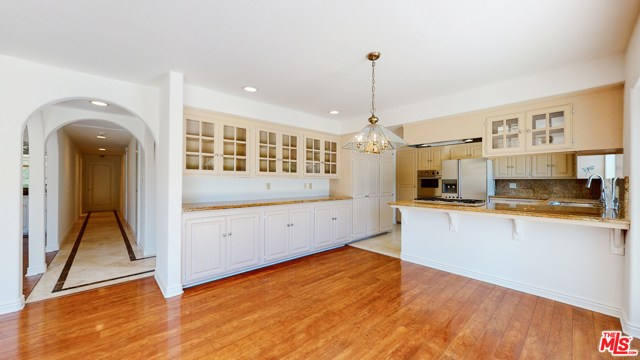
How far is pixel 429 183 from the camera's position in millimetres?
6207

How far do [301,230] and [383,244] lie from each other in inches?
67.3

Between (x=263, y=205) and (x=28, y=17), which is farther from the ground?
(x=28, y=17)

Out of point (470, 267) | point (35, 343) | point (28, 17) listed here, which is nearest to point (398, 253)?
point (470, 267)

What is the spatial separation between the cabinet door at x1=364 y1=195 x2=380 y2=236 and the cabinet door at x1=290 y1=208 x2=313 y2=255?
4.94 ft

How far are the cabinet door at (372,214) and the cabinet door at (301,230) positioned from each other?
4.94 ft

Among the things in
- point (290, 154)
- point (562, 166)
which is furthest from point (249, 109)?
point (562, 166)

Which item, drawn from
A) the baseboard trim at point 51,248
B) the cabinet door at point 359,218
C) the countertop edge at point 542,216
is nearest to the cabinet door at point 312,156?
the cabinet door at point 359,218

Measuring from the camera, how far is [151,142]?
164 inches

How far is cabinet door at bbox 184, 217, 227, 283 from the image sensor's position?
3.00 m

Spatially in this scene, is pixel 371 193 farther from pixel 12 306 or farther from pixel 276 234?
pixel 12 306

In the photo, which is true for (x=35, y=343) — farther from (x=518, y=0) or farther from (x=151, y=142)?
(x=518, y=0)

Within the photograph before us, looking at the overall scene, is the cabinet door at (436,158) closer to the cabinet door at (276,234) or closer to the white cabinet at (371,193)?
the white cabinet at (371,193)

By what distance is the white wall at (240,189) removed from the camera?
3.68 metres

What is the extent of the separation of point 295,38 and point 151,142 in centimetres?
324
